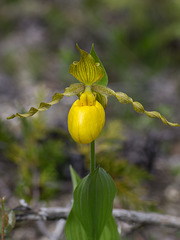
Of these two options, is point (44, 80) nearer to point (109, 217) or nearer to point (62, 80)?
point (62, 80)

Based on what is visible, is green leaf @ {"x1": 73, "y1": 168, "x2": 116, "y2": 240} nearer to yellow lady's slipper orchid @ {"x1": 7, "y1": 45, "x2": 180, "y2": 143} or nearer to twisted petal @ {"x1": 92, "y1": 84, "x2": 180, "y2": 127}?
yellow lady's slipper orchid @ {"x1": 7, "y1": 45, "x2": 180, "y2": 143}

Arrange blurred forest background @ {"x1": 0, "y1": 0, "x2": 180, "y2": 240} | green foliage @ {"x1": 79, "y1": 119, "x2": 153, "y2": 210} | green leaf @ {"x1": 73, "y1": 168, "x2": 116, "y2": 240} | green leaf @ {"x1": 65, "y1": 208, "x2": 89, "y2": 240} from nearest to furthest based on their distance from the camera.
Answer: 1. green leaf @ {"x1": 73, "y1": 168, "x2": 116, "y2": 240}
2. green leaf @ {"x1": 65, "y1": 208, "x2": 89, "y2": 240}
3. green foliage @ {"x1": 79, "y1": 119, "x2": 153, "y2": 210}
4. blurred forest background @ {"x1": 0, "y1": 0, "x2": 180, "y2": 240}

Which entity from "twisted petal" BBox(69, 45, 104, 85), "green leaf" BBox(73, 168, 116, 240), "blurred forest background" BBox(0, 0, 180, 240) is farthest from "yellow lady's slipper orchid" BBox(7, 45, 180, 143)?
"blurred forest background" BBox(0, 0, 180, 240)

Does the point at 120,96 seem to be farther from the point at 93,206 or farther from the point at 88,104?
the point at 93,206

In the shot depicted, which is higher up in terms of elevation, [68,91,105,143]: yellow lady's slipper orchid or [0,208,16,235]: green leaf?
[68,91,105,143]: yellow lady's slipper orchid

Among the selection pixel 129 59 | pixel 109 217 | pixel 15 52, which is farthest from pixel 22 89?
pixel 109 217

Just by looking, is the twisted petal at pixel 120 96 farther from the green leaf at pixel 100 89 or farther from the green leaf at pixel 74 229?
the green leaf at pixel 74 229
